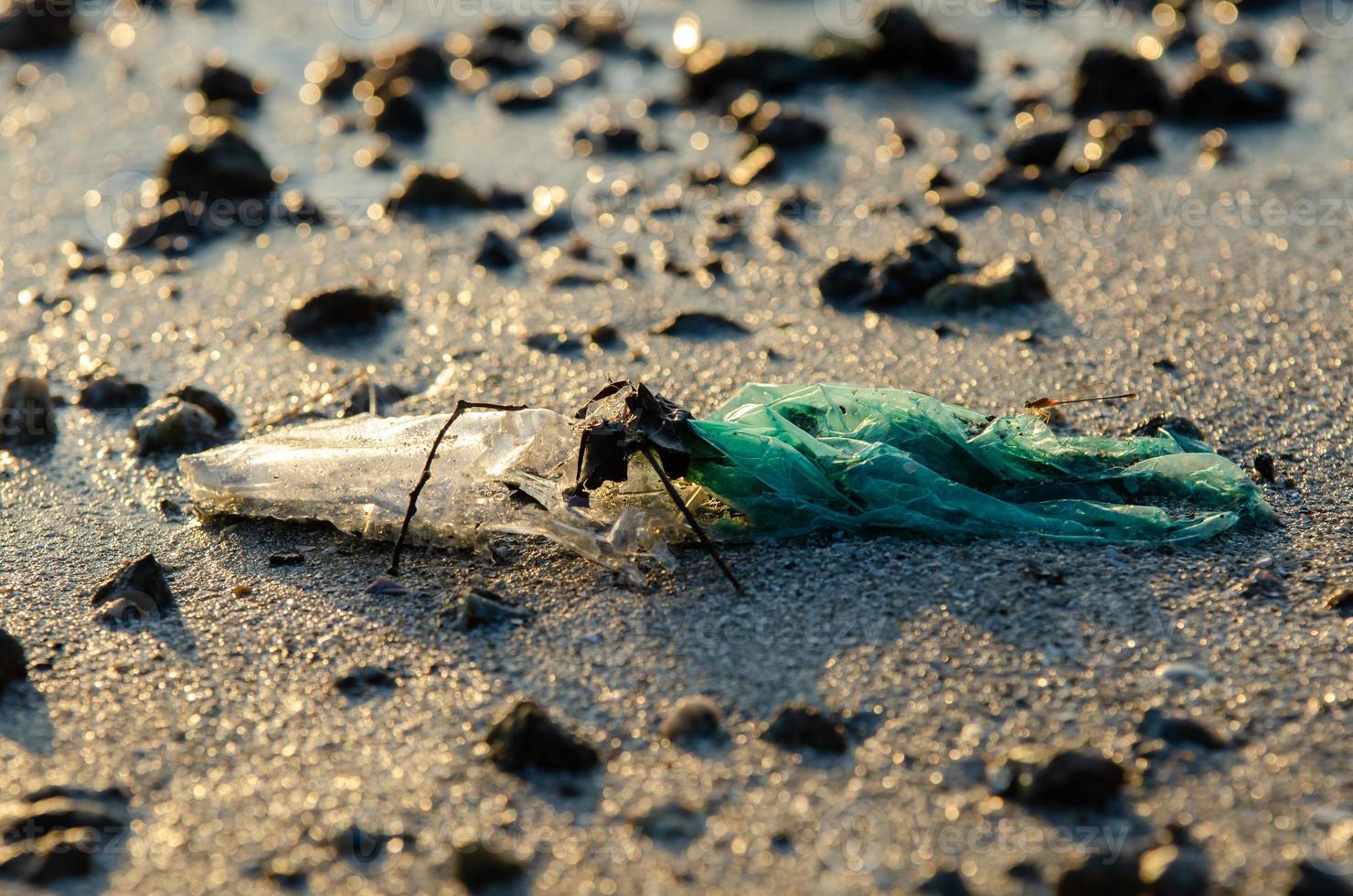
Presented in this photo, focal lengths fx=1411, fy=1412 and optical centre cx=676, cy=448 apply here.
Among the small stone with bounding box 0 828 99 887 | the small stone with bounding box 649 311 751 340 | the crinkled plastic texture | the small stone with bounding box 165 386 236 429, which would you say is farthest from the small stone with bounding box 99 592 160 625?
the small stone with bounding box 649 311 751 340

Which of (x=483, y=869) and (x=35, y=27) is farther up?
(x=483, y=869)

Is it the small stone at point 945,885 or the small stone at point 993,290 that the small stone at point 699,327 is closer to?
the small stone at point 993,290

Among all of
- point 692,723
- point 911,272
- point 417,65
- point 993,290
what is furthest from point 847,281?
point 417,65

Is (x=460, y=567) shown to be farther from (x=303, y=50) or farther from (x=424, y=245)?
(x=303, y=50)

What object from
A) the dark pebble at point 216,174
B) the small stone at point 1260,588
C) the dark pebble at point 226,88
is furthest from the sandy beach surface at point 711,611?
the dark pebble at point 226,88

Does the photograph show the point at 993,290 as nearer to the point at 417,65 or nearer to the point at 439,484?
the point at 439,484

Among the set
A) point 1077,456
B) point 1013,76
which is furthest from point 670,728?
point 1013,76
